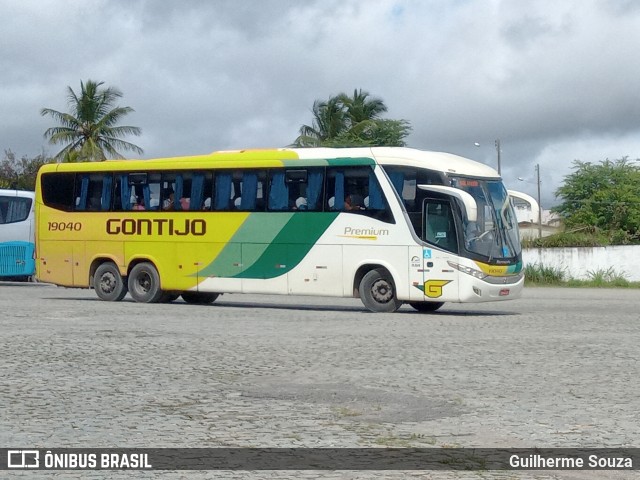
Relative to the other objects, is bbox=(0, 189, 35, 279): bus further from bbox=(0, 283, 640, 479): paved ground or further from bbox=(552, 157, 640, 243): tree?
bbox=(552, 157, 640, 243): tree

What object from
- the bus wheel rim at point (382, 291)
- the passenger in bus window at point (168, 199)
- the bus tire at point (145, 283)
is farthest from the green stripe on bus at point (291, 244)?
the bus tire at point (145, 283)

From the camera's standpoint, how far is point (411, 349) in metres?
15.0

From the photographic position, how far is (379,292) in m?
23.6

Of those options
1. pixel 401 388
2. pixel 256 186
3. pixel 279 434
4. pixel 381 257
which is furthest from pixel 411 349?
pixel 256 186

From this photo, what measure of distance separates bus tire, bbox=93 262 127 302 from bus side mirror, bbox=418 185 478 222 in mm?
8349

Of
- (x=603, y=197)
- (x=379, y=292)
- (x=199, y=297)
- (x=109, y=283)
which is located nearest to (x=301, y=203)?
(x=379, y=292)

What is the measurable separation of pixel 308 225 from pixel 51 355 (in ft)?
36.6

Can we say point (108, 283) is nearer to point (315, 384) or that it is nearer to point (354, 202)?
point (354, 202)

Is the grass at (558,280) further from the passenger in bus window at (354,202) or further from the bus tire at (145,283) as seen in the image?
the passenger in bus window at (354,202)

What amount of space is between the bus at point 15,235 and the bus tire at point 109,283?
11.7 meters

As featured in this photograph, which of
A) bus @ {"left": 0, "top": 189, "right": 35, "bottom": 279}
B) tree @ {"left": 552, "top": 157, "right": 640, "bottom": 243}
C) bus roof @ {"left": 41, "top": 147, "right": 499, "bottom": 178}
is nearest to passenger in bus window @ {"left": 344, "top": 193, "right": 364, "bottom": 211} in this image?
bus roof @ {"left": 41, "top": 147, "right": 499, "bottom": 178}

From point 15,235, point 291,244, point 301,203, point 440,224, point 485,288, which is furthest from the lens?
point 15,235

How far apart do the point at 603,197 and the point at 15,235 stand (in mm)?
46031

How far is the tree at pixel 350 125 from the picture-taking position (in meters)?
68.9
